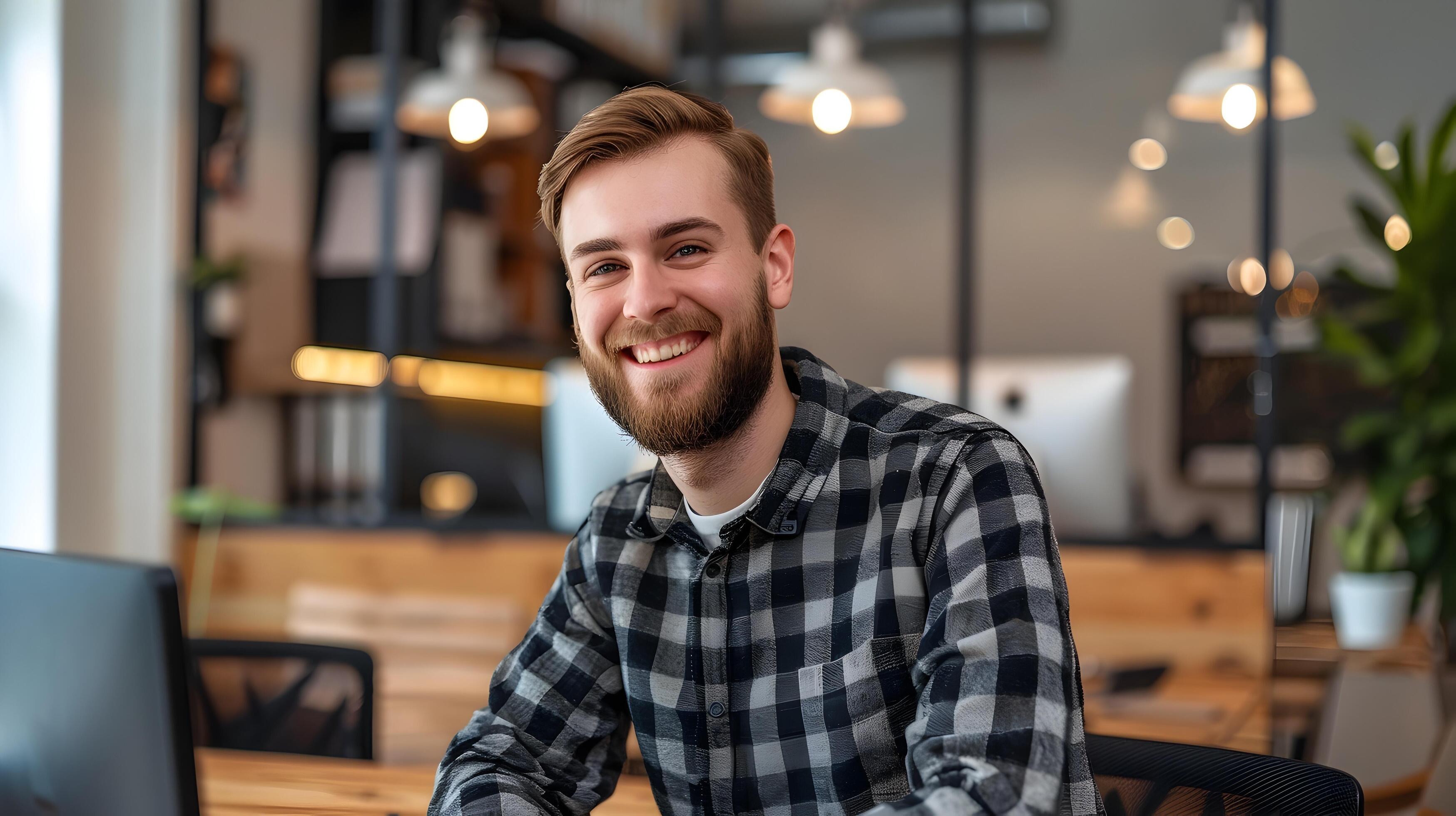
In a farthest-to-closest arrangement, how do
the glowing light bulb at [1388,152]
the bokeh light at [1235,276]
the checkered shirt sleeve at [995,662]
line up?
the bokeh light at [1235,276], the glowing light bulb at [1388,152], the checkered shirt sleeve at [995,662]

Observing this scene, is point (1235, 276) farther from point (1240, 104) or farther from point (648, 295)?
point (648, 295)

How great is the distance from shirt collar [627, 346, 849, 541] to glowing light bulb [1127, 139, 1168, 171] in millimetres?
4488

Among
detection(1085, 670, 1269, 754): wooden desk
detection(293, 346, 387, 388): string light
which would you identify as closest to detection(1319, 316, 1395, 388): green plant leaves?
detection(1085, 670, 1269, 754): wooden desk

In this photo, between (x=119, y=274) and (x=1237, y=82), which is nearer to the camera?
(x=119, y=274)

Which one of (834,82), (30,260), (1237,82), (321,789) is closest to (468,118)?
(834,82)

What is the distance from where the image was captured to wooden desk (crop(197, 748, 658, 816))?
135 centimetres

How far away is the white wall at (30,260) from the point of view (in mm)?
3125

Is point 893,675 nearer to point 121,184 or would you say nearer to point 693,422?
point 693,422

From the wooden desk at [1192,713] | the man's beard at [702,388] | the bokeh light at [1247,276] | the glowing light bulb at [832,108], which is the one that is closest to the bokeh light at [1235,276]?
the bokeh light at [1247,276]

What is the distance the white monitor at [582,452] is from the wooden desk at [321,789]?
140 cm

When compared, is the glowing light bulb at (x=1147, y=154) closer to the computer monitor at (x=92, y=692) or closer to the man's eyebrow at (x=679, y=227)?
the man's eyebrow at (x=679, y=227)

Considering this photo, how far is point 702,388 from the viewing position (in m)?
1.11

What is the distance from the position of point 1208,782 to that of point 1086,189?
4592 millimetres

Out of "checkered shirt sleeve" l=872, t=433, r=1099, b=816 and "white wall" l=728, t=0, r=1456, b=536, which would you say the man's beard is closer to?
"checkered shirt sleeve" l=872, t=433, r=1099, b=816
